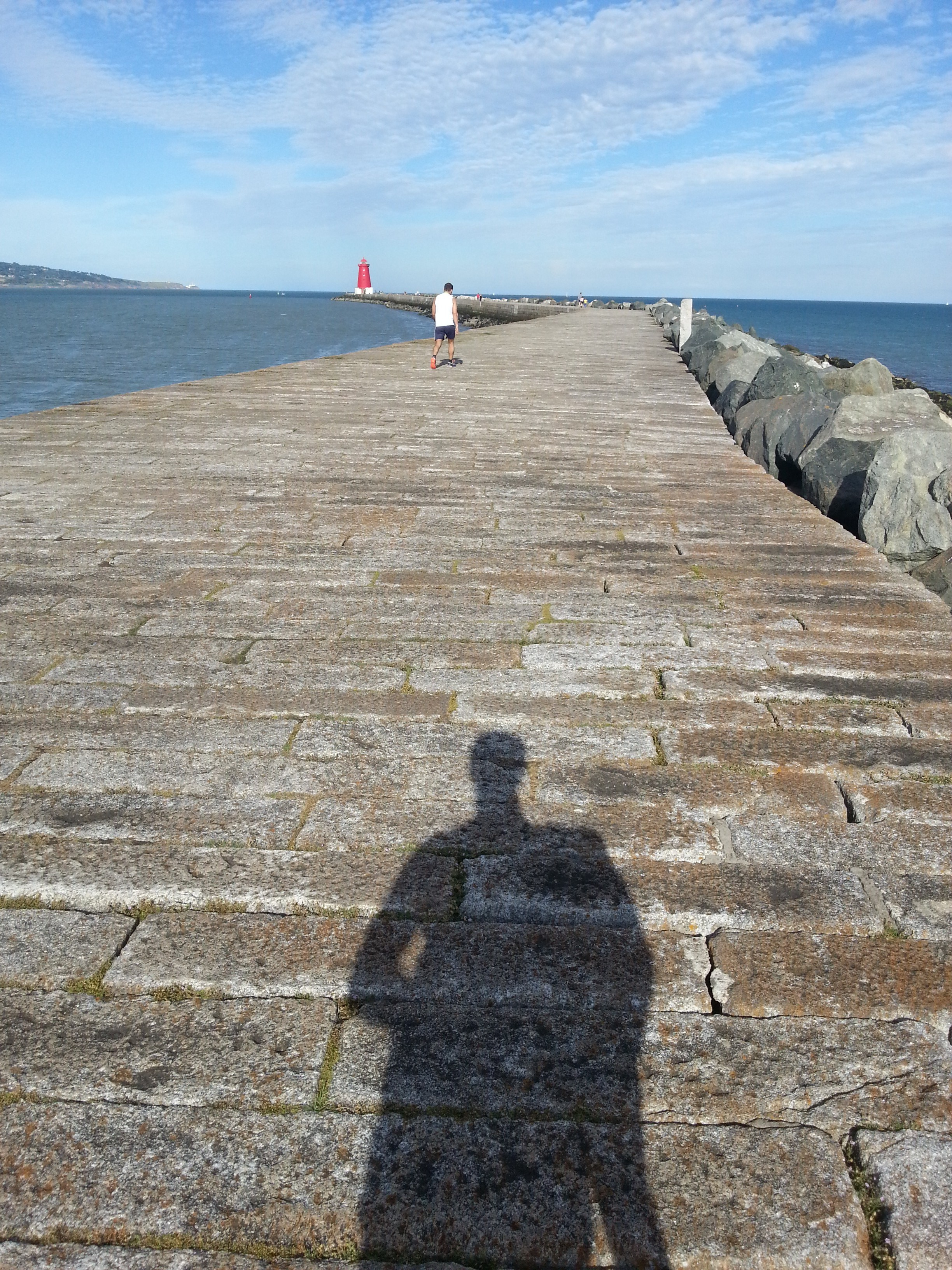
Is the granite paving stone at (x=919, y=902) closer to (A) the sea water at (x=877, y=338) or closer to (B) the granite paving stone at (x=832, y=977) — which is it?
(B) the granite paving stone at (x=832, y=977)

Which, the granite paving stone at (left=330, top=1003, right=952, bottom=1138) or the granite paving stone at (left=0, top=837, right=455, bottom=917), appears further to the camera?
the granite paving stone at (left=0, top=837, right=455, bottom=917)

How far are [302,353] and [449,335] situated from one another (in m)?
28.3

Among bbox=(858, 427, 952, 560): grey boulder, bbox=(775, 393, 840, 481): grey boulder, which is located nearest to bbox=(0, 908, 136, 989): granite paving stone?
bbox=(858, 427, 952, 560): grey boulder

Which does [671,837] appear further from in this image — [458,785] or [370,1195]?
[370,1195]

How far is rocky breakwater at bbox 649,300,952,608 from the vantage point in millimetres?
5227

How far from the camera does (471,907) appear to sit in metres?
2.26

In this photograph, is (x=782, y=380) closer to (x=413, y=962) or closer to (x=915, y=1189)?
(x=413, y=962)

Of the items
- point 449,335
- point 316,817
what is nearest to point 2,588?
point 316,817

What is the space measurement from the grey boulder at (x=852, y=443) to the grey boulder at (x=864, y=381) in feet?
7.04

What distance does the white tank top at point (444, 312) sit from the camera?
1308 cm

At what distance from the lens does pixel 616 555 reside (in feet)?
16.1

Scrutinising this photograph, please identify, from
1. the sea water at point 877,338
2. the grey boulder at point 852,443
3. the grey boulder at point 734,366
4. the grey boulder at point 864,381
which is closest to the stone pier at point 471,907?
the grey boulder at point 852,443

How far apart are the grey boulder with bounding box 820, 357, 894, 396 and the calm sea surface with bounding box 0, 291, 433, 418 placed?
10.1 metres

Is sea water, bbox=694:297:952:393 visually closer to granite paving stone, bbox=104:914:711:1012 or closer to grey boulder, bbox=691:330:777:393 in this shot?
grey boulder, bbox=691:330:777:393
